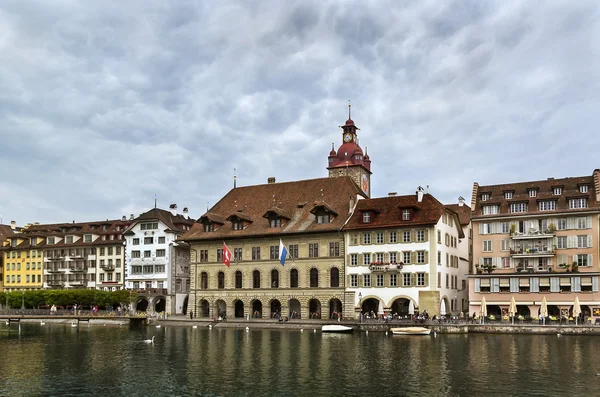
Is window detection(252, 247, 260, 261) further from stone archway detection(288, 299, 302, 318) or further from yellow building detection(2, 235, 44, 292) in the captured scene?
yellow building detection(2, 235, 44, 292)

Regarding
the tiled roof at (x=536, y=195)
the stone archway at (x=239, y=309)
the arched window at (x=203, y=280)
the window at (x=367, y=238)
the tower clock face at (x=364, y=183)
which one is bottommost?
the stone archway at (x=239, y=309)

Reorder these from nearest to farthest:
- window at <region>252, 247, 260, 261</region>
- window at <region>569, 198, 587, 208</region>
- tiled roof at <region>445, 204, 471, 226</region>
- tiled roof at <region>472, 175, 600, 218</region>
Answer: window at <region>569, 198, 587, 208</region>
tiled roof at <region>472, 175, 600, 218</region>
window at <region>252, 247, 260, 261</region>
tiled roof at <region>445, 204, 471, 226</region>

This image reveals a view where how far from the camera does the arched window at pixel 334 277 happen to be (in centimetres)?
8694

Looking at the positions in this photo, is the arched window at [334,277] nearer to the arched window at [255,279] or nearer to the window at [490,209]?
the arched window at [255,279]

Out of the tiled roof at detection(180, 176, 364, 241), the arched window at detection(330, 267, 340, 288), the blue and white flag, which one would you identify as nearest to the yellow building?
the tiled roof at detection(180, 176, 364, 241)

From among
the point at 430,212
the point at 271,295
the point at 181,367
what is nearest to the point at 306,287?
the point at 271,295

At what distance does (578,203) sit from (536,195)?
533 centimetres

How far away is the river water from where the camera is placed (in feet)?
131

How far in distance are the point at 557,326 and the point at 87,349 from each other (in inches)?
1821

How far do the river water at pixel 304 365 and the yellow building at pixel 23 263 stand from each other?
55331mm

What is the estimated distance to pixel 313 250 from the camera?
88938 mm

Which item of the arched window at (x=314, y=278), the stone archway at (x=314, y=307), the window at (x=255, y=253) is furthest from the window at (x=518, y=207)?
the window at (x=255, y=253)

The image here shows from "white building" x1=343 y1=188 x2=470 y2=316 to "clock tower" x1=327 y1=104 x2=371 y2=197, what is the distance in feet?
112

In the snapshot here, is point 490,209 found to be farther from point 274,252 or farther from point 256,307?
point 256,307
